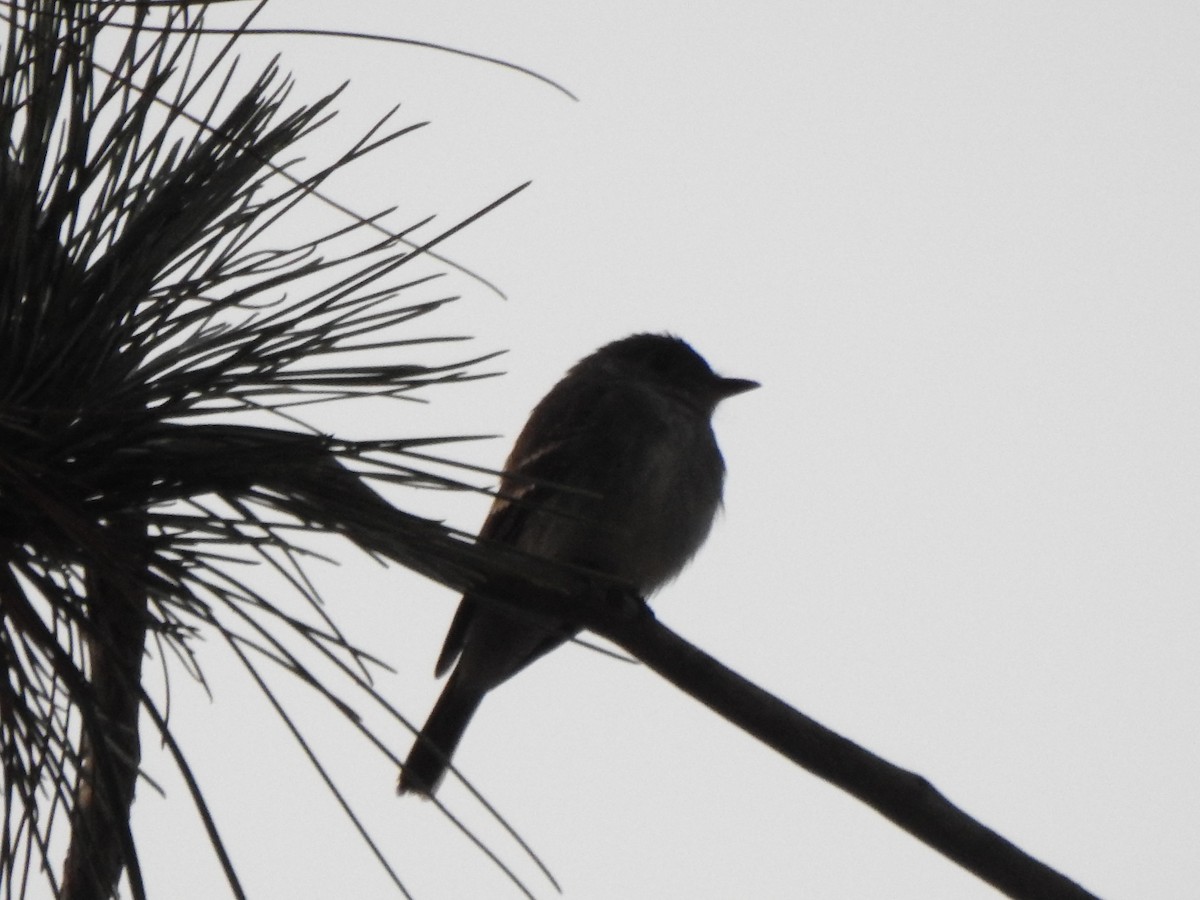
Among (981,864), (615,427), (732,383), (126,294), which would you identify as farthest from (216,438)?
(732,383)

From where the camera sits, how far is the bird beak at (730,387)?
6.22 metres

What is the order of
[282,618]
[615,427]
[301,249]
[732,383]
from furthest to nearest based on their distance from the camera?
[732,383], [615,427], [301,249], [282,618]

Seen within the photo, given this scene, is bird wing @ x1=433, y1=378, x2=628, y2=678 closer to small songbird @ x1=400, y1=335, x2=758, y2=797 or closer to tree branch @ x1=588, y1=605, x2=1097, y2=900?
small songbird @ x1=400, y1=335, x2=758, y2=797

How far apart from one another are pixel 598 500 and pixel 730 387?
102 centimetres

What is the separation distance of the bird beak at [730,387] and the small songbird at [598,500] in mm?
31

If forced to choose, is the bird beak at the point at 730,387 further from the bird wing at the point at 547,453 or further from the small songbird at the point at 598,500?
the bird wing at the point at 547,453

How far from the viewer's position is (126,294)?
6.97 ft

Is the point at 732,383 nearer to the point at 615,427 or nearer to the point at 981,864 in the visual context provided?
the point at 615,427

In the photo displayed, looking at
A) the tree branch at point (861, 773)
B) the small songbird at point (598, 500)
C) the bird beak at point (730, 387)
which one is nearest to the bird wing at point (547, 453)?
the small songbird at point (598, 500)

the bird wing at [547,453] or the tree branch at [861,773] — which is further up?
the bird wing at [547,453]

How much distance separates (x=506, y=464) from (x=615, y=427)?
550mm

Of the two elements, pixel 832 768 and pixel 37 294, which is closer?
pixel 37 294

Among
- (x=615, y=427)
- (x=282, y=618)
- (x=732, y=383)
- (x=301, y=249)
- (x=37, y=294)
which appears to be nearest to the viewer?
(x=282, y=618)

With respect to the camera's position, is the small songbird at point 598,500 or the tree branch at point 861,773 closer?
the tree branch at point 861,773
